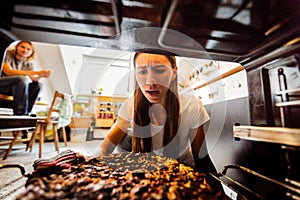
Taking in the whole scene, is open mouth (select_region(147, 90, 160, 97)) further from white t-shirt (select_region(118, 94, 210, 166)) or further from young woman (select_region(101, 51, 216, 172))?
white t-shirt (select_region(118, 94, 210, 166))

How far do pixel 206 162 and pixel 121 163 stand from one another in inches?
15.2

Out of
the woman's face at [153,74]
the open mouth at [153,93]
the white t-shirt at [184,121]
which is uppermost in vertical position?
the woman's face at [153,74]

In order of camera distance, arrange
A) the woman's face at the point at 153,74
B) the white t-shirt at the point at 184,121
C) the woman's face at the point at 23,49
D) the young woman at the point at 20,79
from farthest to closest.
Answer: the woman's face at the point at 23,49 < the young woman at the point at 20,79 < the white t-shirt at the point at 184,121 < the woman's face at the point at 153,74

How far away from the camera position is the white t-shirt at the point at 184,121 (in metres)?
0.82

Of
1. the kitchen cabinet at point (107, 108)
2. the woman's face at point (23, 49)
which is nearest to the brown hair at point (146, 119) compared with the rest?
the kitchen cabinet at point (107, 108)

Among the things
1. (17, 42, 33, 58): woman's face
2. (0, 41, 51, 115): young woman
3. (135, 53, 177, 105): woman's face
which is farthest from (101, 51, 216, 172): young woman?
(17, 42, 33, 58): woman's face

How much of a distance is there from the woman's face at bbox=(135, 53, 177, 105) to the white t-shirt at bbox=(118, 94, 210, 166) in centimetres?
14

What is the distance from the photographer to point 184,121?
33.2 inches

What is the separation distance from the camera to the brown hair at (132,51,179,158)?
79cm

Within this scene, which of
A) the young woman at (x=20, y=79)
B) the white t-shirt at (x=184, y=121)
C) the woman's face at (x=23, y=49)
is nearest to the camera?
the white t-shirt at (x=184, y=121)

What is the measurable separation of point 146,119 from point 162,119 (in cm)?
8

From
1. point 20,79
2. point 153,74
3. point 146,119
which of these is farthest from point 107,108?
point 20,79

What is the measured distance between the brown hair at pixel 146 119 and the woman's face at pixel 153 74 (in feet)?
0.12

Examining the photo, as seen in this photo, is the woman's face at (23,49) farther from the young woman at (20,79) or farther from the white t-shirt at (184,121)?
the white t-shirt at (184,121)
